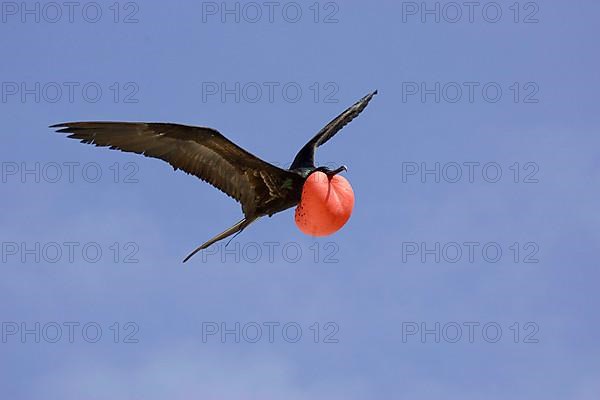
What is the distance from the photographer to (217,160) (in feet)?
39.3

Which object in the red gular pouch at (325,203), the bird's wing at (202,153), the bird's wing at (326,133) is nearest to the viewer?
the red gular pouch at (325,203)

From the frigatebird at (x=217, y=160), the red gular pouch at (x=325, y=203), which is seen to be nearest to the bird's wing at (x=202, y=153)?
the frigatebird at (x=217, y=160)

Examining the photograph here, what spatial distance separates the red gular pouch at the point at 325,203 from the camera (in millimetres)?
10719

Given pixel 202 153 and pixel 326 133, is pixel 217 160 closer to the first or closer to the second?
pixel 202 153

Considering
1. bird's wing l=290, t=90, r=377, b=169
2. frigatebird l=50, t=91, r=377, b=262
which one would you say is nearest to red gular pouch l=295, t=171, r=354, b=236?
frigatebird l=50, t=91, r=377, b=262

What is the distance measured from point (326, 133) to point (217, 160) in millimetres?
1517

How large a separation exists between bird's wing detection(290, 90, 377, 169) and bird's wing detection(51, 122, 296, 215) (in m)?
0.43

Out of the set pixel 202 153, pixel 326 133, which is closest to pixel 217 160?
pixel 202 153

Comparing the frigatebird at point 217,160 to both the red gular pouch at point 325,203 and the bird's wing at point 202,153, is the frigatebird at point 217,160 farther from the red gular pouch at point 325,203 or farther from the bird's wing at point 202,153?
the red gular pouch at point 325,203

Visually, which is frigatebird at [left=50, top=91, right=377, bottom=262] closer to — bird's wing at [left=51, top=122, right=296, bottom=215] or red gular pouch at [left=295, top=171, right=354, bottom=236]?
bird's wing at [left=51, top=122, right=296, bottom=215]

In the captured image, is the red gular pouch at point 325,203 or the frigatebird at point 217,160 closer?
the red gular pouch at point 325,203

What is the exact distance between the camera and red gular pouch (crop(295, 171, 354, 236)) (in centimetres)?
1072

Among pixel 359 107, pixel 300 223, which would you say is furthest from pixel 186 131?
pixel 359 107

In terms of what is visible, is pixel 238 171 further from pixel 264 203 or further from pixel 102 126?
pixel 102 126
